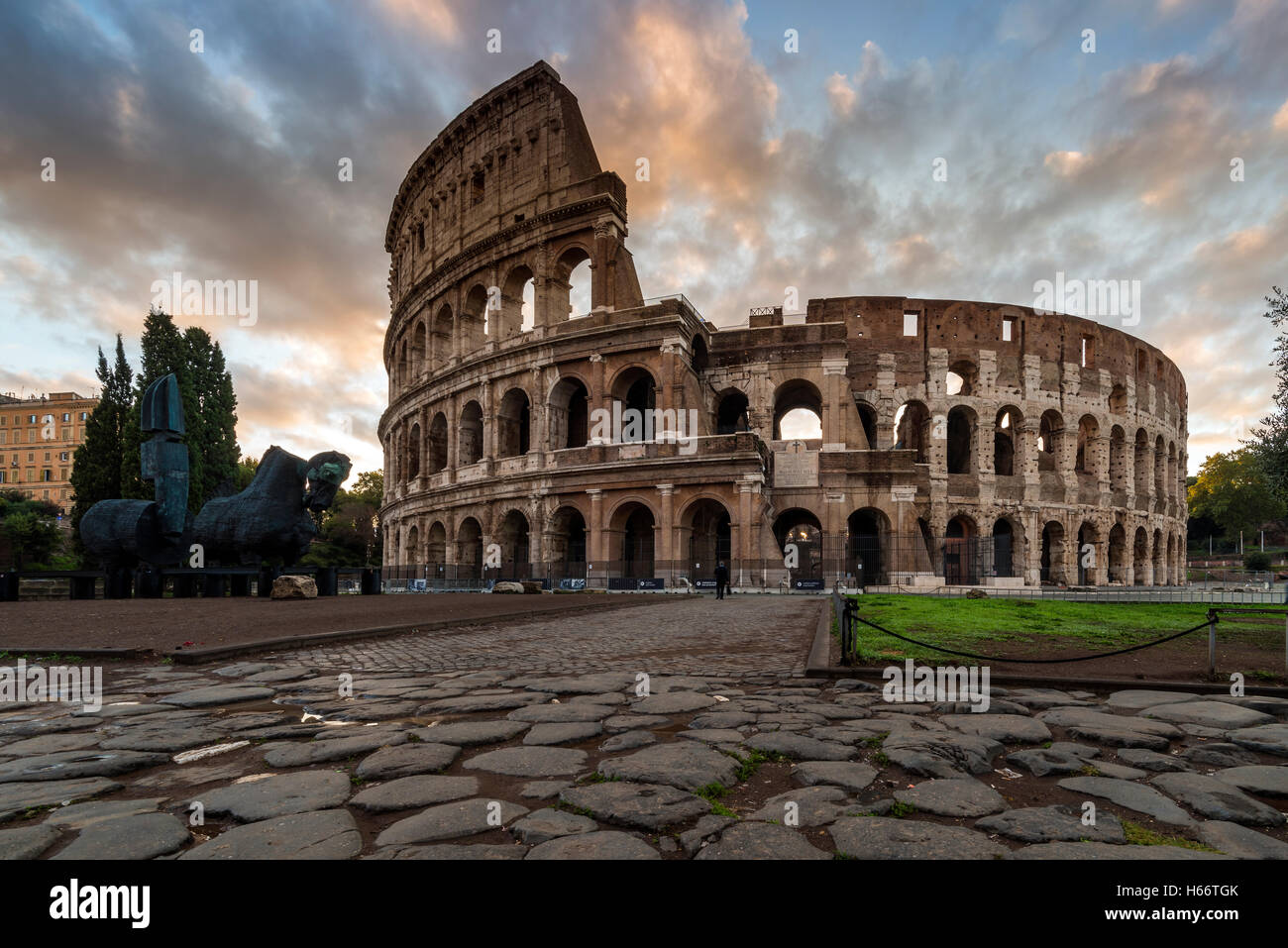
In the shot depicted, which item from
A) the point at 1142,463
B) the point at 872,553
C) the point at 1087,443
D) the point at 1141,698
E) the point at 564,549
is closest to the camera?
the point at 1141,698

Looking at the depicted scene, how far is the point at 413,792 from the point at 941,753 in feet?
7.24

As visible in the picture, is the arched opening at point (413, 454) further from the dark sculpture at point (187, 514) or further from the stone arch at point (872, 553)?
the stone arch at point (872, 553)

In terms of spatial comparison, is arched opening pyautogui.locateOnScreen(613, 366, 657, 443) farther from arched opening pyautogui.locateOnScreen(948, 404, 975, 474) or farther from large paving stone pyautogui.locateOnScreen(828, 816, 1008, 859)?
large paving stone pyautogui.locateOnScreen(828, 816, 1008, 859)

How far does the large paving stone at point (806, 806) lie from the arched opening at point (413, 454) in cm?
3401

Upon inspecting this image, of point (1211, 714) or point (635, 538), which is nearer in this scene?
point (1211, 714)

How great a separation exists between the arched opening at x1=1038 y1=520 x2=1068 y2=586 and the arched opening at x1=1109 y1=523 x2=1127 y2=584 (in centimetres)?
381

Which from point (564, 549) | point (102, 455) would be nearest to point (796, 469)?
point (564, 549)

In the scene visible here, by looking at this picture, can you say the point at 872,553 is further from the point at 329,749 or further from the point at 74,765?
the point at 74,765

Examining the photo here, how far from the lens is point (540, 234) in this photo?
27.9 metres

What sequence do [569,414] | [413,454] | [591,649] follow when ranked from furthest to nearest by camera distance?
[413,454]
[569,414]
[591,649]

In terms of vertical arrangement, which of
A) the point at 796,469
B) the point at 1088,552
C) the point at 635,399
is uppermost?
the point at 635,399

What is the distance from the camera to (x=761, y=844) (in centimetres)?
196

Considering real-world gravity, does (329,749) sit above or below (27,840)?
below

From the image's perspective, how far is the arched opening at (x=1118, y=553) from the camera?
34.6m
